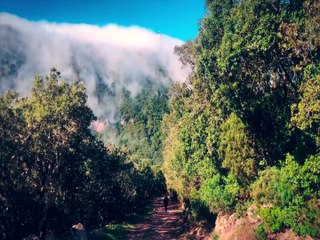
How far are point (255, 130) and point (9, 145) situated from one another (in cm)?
1789

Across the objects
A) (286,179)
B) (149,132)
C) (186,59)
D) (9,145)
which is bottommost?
(286,179)

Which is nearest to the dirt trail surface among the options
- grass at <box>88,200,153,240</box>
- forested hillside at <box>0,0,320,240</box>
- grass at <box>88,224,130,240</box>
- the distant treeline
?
grass at <box>88,200,153,240</box>

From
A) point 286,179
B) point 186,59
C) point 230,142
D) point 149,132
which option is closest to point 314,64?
point 286,179

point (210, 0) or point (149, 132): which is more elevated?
point (149, 132)

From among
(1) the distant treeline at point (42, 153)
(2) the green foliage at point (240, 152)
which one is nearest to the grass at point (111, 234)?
(1) the distant treeline at point (42, 153)

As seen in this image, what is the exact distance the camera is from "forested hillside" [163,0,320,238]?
1945cm

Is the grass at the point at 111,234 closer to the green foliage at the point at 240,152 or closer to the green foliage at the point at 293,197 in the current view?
the green foliage at the point at 240,152

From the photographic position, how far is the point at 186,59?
4119 centimetres

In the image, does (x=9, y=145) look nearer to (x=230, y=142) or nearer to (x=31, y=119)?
(x=31, y=119)

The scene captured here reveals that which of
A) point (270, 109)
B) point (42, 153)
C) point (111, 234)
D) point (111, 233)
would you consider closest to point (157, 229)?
point (111, 233)

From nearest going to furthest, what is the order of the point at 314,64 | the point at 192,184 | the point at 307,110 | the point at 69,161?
the point at 307,110 → the point at 314,64 → the point at 69,161 → the point at 192,184

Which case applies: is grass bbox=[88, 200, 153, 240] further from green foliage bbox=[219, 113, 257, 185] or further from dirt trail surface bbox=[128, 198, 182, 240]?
green foliage bbox=[219, 113, 257, 185]

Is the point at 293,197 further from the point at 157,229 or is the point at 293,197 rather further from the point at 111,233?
the point at 157,229

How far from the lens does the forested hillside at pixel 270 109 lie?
63.8ft
